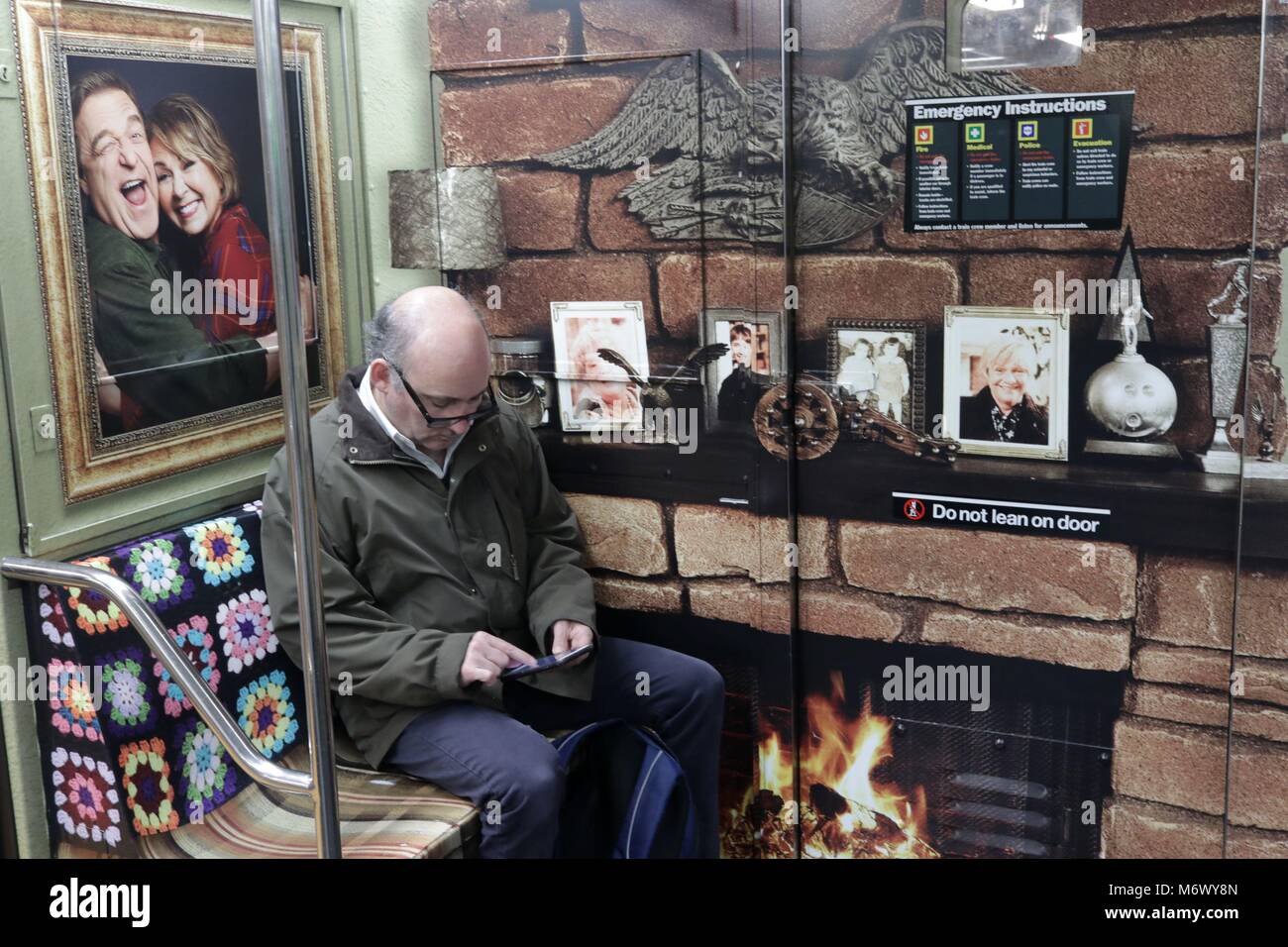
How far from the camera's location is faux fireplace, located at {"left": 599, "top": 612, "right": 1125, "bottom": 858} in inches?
95.8

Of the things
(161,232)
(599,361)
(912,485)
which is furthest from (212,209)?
(912,485)

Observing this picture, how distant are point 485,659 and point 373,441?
16.4 inches

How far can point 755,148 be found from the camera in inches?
94.8

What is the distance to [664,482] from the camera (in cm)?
257

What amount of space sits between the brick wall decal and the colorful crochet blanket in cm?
65

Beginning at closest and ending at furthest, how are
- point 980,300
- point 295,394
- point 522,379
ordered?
1. point 295,394
2. point 980,300
3. point 522,379

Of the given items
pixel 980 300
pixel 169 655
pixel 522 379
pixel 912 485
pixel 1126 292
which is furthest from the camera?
pixel 522 379

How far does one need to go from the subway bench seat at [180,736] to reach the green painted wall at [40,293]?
4 centimetres

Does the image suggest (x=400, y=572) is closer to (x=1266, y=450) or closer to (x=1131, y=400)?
(x=1131, y=400)

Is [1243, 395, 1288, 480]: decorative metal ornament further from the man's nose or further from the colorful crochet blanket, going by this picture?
the man's nose

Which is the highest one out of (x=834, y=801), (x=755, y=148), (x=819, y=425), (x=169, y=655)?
(x=755, y=148)

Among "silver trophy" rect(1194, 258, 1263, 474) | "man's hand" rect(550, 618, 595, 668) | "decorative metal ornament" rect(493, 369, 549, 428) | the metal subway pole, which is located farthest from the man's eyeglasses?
"silver trophy" rect(1194, 258, 1263, 474)
